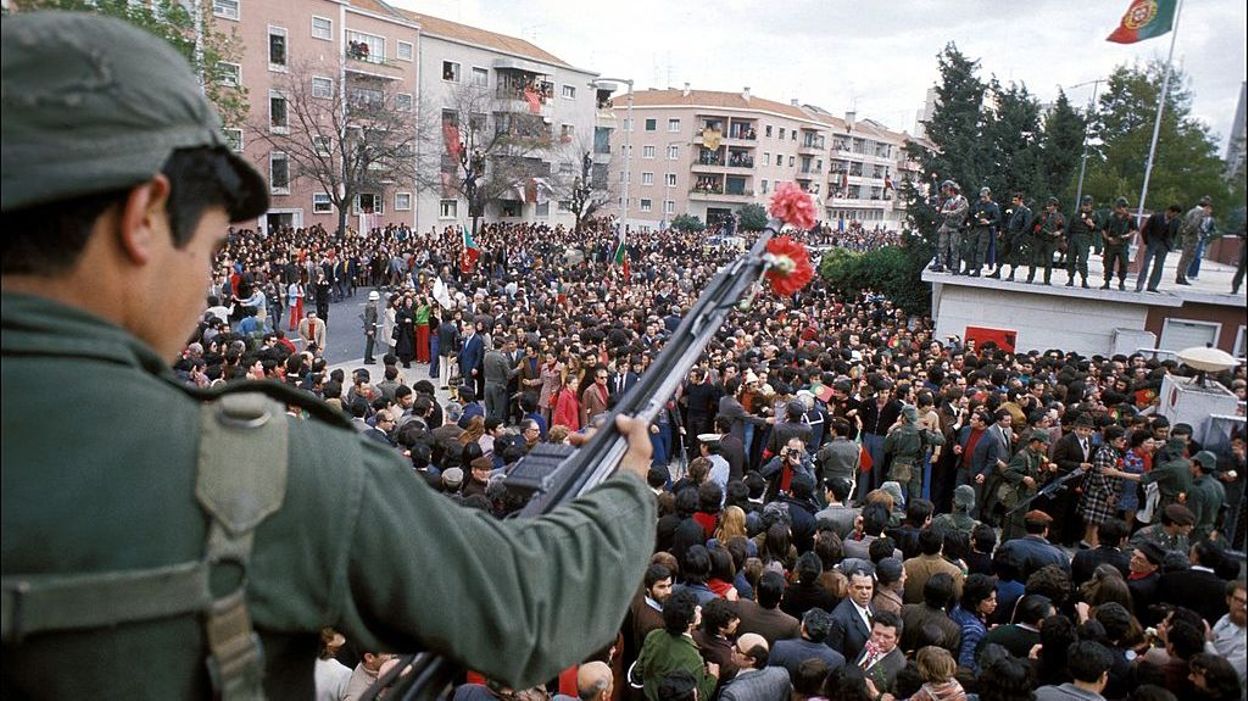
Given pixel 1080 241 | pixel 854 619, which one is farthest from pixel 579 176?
pixel 854 619

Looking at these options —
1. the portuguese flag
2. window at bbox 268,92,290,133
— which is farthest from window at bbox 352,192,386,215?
the portuguese flag

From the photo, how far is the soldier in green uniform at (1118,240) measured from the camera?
15.5 m

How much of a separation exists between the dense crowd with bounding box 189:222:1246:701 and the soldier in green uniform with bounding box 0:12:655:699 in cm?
95

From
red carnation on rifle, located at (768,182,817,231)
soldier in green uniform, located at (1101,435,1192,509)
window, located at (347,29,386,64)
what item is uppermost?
window, located at (347,29,386,64)

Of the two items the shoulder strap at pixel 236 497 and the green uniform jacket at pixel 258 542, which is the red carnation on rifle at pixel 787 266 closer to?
the green uniform jacket at pixel 258 542

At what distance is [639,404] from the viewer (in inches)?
68.2

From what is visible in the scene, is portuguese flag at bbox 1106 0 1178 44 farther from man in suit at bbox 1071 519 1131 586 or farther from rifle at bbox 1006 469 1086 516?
rifle at bbox 1006 469 1086 516

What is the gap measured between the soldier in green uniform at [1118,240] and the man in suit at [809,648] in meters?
14.1

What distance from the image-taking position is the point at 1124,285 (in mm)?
16703

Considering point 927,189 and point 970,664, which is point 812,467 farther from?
point 927,189

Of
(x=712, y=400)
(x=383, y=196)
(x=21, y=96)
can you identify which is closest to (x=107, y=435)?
(x=21, y=96)

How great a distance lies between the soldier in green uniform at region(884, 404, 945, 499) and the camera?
30.0ft

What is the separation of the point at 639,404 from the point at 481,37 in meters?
55.1

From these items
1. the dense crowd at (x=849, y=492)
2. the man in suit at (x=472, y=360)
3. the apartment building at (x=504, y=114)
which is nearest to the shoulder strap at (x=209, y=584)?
the dense crowd at (x=849, y=492)
